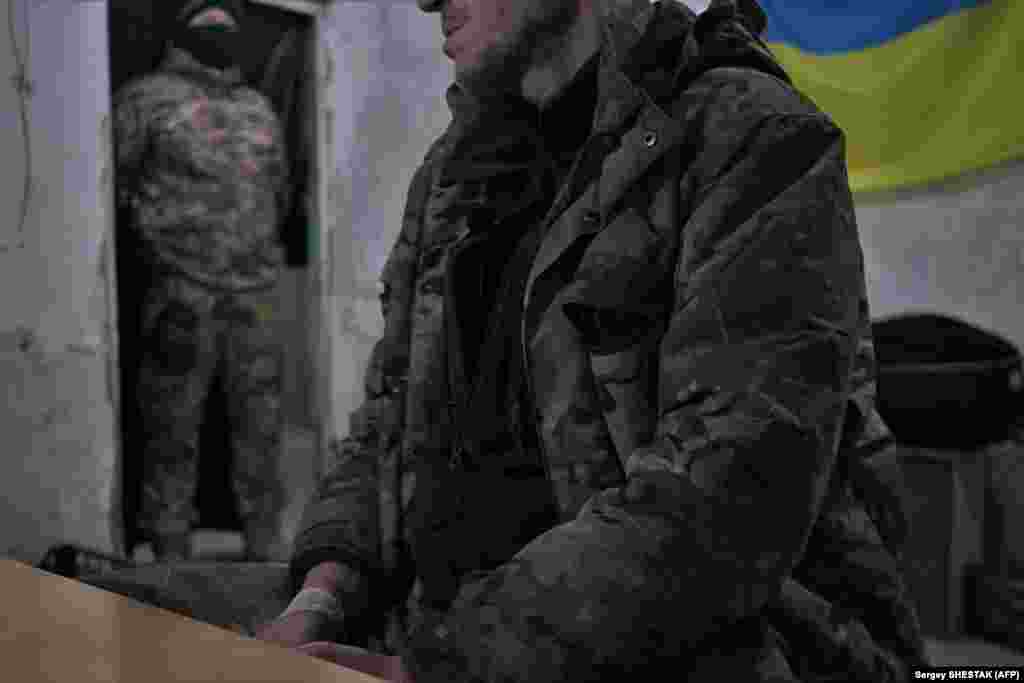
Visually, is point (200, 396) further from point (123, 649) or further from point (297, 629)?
point (123, 649)

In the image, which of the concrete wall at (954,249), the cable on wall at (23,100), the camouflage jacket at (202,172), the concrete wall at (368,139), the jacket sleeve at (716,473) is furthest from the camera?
the camouflage jacket at (202,172)

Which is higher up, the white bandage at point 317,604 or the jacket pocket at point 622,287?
the jacket pocket at point 622,287

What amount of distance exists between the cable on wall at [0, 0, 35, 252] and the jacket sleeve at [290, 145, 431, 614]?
73 centimetres

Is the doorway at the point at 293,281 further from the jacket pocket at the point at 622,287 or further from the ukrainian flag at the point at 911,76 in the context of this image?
the jacket pocket at the point at 622,287

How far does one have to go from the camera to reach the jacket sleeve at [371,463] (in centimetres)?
85

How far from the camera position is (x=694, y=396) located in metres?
0.56

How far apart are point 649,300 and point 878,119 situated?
1.30m

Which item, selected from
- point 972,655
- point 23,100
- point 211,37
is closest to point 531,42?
point 23,100

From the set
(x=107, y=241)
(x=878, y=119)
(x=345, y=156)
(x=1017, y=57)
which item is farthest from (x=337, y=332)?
(x=1017, y=57)

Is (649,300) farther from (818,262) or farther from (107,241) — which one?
(107,241)

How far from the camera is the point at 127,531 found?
7.71 ft

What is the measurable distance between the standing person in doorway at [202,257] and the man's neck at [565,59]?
1.75 metres

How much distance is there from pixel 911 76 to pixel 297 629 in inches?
55.9

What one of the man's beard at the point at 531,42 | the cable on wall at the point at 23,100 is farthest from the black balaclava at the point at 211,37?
the man's beard at the point at 531,42
